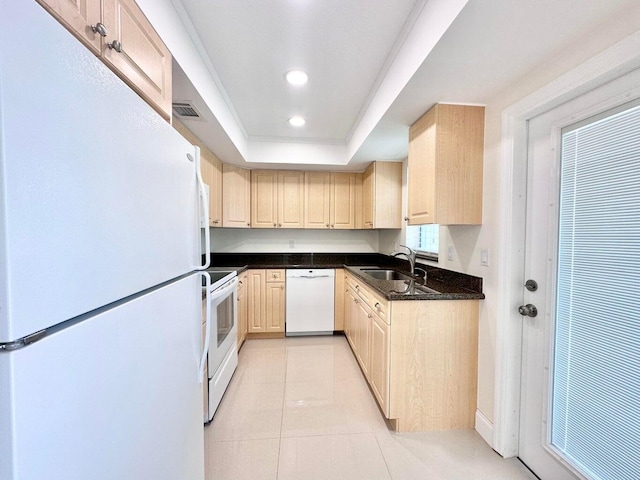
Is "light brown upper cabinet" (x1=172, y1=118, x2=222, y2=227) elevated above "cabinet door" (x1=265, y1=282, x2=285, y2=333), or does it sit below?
above

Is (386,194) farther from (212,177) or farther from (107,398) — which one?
(107,398)

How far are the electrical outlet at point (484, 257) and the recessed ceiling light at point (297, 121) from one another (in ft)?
6.62

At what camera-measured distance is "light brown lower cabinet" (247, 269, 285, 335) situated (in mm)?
3354

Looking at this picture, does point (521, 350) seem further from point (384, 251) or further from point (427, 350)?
point (384, 251)

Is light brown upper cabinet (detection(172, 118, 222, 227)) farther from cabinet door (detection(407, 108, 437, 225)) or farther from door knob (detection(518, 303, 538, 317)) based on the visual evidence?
door knob (detection(518, 303, 538, 317))

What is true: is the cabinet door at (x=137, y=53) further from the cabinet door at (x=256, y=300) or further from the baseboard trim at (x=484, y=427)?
the baseboard trim at (x=484, y=427)

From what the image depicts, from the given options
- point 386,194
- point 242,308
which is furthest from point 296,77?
point 242,308

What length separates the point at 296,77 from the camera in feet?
6.33

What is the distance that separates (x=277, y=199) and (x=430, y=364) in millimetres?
2661

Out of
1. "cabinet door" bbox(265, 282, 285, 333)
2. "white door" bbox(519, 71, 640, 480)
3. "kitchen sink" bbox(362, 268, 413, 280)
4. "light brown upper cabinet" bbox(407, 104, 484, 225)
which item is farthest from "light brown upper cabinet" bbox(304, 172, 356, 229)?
"white door" bbox(519, 71, 640, 480)

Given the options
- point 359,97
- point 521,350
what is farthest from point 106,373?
point 359,97

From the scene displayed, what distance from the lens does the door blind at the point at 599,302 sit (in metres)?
1.07

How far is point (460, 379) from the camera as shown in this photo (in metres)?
1.80

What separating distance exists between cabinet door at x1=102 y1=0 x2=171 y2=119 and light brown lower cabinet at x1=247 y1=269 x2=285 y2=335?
2.35m
